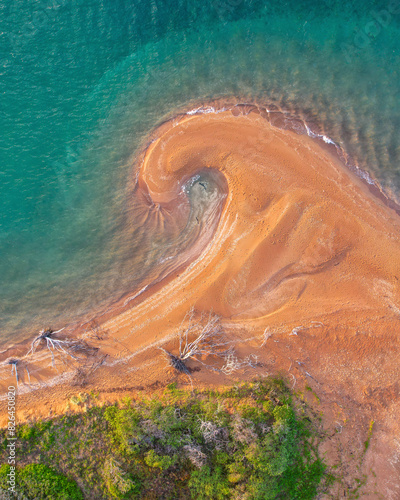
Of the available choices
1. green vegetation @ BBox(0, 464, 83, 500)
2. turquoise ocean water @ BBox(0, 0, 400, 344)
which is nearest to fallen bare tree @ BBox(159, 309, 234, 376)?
turquoise ocean water @ BBox(0, 0, 400, 344)

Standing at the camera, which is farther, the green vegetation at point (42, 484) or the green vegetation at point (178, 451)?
the green vegetation at point (178, 451)

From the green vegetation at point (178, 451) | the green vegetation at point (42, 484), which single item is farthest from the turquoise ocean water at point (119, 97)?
the green vegetation at point (42, 484)

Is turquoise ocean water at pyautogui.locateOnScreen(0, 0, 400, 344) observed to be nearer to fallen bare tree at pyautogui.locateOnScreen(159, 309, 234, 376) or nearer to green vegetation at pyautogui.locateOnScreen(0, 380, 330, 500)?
fallen bare tree at pyautogui.locateOnScreen(159, 309, 234, 376)

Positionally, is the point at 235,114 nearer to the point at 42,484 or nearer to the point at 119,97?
the point at 119,97

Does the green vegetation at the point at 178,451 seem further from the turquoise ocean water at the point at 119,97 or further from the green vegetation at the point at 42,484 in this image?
the turquoise ocean water at the point at 119,97

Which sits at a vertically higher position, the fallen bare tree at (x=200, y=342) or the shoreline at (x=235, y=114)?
the shoreline at (x=235, y=114)

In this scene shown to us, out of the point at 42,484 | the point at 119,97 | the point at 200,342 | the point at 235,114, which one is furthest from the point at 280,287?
the point at 42,484
